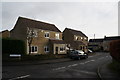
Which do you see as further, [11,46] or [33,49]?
[33,49]

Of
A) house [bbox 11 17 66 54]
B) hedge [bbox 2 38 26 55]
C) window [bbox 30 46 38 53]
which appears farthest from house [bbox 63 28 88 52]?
hedge [bbox 2 38 26 55]

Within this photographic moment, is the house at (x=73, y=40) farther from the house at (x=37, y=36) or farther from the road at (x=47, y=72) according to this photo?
the road at (x=47, y=72)

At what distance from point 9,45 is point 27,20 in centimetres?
1098

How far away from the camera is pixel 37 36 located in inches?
1330

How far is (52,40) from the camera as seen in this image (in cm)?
3678

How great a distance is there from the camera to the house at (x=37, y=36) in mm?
32306

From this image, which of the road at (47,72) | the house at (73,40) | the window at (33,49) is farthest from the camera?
the house at (73,40)

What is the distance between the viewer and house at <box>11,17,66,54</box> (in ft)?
106

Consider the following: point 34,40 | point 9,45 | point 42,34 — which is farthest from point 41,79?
point 42,34

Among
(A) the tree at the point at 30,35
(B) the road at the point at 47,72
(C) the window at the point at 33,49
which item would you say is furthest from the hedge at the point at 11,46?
(B) the road at the point at 47,72

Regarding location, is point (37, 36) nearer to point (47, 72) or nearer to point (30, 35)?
point (30, 35)

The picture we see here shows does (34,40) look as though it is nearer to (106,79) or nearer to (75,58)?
(75,58)

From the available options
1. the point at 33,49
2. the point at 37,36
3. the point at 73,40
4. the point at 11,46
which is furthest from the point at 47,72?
the point at 73,40

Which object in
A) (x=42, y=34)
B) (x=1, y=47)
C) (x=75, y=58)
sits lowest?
(x=75, y=58)
